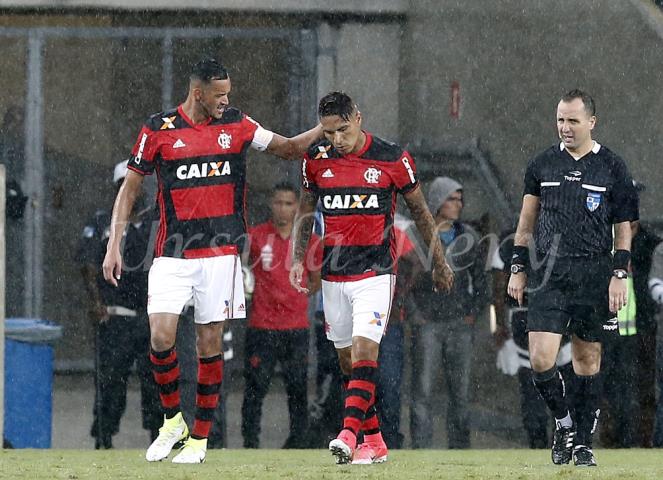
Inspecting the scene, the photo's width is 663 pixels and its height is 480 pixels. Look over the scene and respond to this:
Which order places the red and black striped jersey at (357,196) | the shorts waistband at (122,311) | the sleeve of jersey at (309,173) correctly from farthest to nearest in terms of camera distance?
the shorts waistband at (122,311) < the sleeve of jersey at (309,173) < the red and black striped jersey at (357,196)

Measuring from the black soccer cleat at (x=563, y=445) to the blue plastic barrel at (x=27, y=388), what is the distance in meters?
4.28

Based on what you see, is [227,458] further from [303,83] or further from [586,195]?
[303,83]

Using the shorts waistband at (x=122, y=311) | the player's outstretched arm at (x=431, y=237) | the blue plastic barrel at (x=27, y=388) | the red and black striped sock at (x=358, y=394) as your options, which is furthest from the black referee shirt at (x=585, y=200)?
the blue plastic barrel at (x=27, y=388)

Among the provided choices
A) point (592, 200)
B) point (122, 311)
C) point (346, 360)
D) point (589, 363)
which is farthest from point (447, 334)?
point (592, 200)

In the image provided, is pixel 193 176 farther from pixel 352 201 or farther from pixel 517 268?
pixel 517 268

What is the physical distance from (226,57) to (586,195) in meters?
8.51

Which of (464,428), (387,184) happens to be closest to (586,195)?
(387,184)

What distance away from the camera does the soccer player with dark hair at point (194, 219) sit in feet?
28.9

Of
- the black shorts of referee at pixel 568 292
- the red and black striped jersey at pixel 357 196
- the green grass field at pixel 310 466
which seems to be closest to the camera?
the green grass field at pixel 310 466

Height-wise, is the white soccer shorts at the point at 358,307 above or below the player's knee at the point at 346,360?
above

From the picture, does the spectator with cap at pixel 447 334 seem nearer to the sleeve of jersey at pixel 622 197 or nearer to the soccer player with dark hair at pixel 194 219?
the soccer player with dark hair at pixel 194 219

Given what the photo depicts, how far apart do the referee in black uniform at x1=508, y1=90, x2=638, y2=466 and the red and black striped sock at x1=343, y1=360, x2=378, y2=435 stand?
2.85ft

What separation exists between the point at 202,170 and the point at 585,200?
2035 mm

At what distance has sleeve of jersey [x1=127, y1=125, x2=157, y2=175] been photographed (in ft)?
29.0
